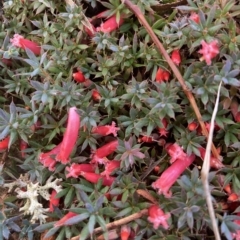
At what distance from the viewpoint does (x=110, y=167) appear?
2.38 m

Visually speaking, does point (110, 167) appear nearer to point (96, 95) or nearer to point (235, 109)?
point (96, 95)

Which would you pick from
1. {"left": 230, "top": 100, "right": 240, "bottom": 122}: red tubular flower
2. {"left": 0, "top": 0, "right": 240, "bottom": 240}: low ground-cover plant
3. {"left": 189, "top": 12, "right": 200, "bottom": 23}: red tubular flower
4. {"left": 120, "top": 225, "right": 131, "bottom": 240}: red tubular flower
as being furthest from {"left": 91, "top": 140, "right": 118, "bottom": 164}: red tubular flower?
{"left": 189, "top": 12, "right": 200, "bottom": 23}: red tubular flower

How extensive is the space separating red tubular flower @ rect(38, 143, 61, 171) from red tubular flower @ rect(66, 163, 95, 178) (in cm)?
10

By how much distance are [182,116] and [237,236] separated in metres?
0.67

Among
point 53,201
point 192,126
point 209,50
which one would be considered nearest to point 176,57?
point 209,50

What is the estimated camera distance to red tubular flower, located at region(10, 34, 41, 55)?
2628mm

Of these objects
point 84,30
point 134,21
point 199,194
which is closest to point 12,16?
point 84,30

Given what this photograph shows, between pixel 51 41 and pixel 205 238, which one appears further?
pixel 51 41

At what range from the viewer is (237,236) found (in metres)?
2.22

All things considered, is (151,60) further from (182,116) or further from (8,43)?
(8,43)

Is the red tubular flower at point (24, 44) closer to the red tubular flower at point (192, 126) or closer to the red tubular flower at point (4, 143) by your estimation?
the red tubular flower at point (4, 143)

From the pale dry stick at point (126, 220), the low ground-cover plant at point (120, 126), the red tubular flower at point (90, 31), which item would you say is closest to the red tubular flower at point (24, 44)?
the low ground-cover plant at point (120, 126)

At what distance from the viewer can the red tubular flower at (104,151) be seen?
7.88 feet

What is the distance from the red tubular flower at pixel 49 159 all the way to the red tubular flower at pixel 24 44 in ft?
2.02
